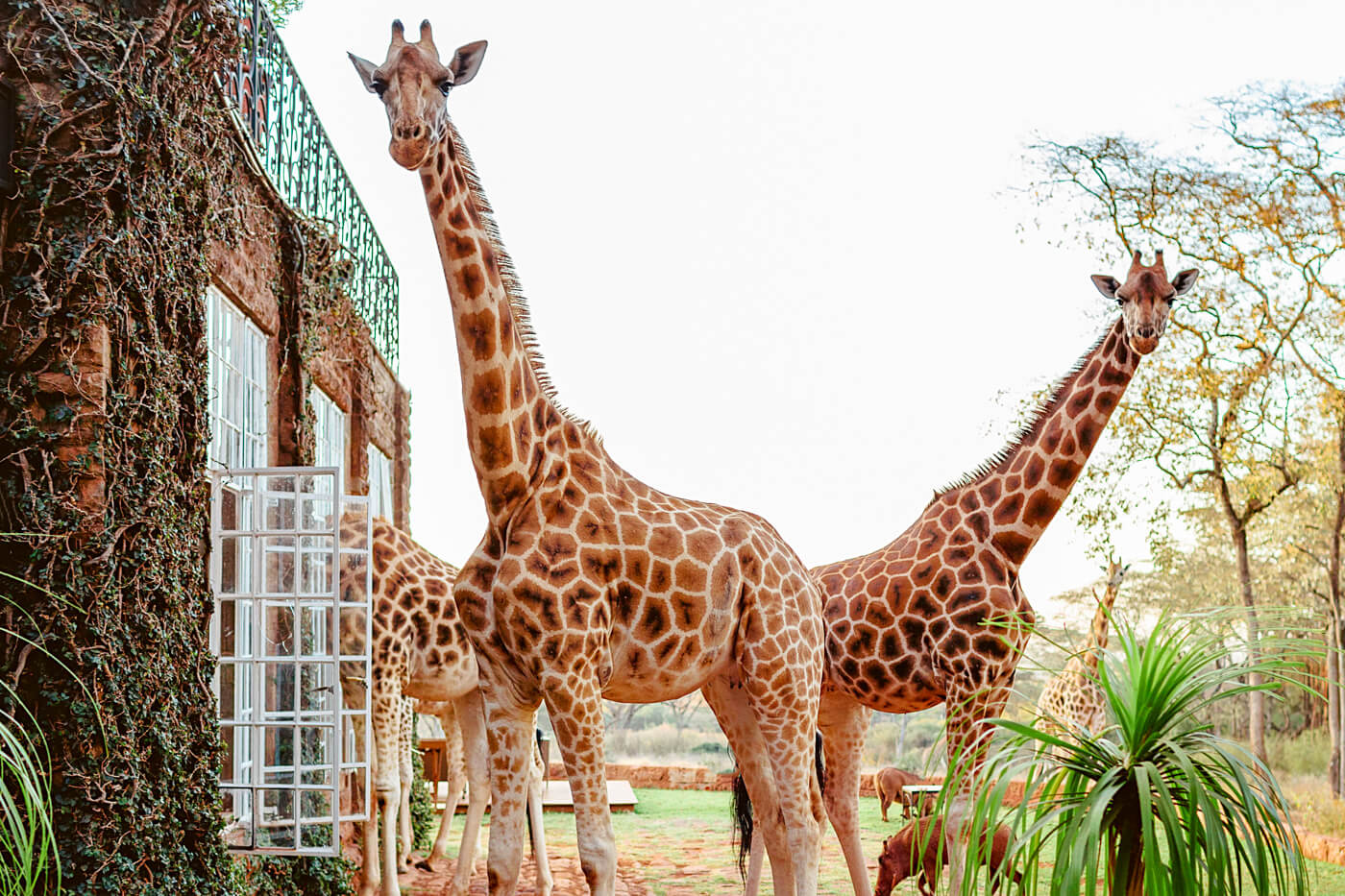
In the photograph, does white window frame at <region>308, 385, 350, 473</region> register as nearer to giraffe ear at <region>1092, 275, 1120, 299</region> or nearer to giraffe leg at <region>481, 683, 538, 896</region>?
giraffe leg at <region>481, 683, 538, 896</region>

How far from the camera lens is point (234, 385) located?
263 inches

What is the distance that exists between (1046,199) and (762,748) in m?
9.46

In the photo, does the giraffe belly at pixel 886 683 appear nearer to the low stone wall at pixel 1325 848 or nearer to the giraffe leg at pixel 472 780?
the giraffe leg at pixel 472 780

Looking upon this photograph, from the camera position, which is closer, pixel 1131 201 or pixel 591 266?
pixel 1131 201

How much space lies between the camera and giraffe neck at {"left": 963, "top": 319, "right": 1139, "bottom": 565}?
20.1ft

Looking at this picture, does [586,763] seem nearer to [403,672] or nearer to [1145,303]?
[403,672]

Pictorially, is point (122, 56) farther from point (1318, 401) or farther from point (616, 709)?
point (616, 709)

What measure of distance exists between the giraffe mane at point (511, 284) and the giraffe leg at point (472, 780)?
2.49 meters

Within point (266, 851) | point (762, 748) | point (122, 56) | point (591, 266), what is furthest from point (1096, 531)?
point (591, 266)

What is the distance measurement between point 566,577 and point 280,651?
293 cm

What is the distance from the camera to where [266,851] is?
19.4 ft

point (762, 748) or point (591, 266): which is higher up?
point (591, 266)

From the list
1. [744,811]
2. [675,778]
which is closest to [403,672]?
[744,811]

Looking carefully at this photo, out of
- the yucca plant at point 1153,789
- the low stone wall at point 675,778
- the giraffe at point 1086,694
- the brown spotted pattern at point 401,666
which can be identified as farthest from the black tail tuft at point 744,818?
the low stone wall at point 675,778
